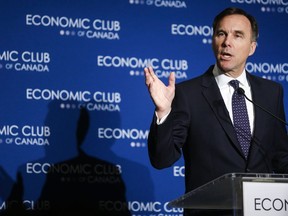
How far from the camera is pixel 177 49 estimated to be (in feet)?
13.5

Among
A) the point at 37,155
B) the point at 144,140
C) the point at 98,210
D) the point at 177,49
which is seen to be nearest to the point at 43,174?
the point at 37,155

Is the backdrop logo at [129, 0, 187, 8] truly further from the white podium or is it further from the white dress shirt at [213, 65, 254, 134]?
the white podium

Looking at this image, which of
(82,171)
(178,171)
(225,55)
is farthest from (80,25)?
(225,55)

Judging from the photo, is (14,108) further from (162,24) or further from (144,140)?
(162,24)

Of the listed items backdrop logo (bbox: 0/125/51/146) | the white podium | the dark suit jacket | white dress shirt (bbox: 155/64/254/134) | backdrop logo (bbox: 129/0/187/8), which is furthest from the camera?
backdrop logo (bbox: 129/0/187/8)

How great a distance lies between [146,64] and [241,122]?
133 centimetres

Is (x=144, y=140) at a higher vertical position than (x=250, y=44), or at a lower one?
lower

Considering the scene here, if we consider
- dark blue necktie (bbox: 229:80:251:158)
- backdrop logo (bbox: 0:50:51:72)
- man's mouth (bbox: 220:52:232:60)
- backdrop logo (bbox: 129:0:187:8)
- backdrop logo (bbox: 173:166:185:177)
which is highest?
backdrop logo (bbox: 129:0:187:8)

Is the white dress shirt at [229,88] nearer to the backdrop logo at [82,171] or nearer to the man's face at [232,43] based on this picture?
the man's face at [232,43]

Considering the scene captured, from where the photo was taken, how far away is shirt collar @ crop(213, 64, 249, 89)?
2.95m

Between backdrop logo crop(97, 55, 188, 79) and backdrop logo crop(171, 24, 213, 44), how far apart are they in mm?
198

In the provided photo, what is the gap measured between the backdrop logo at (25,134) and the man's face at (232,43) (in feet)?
4.25

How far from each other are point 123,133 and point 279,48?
50.9 inches

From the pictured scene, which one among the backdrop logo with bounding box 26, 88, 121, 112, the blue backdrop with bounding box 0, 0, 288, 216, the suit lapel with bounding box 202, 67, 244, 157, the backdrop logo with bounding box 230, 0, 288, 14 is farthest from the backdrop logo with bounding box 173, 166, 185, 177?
the backdrop logo with bounding box 230, 0, 288, 14
